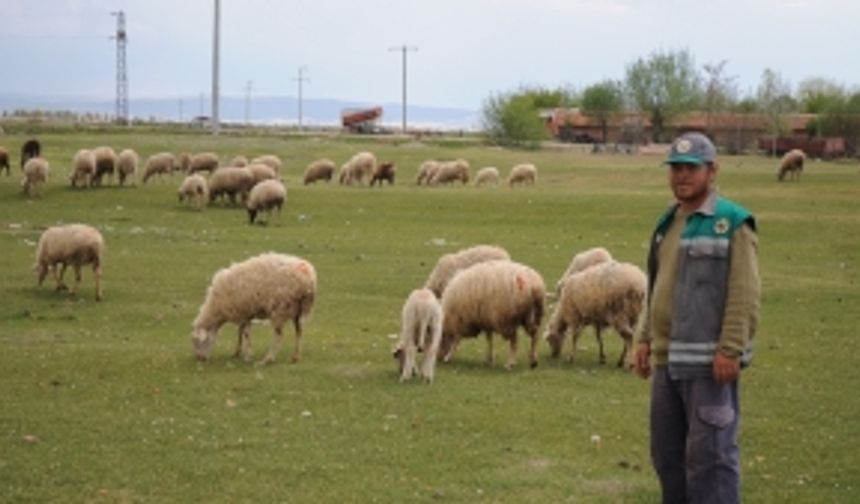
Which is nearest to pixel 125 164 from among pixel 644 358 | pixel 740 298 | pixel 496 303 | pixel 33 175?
pixel 33 175

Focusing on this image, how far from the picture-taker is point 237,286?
15.5 meters

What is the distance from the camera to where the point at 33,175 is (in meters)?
38.8

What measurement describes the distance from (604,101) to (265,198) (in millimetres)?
88504

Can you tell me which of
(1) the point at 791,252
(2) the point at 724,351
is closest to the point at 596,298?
(2) the point at 724,351

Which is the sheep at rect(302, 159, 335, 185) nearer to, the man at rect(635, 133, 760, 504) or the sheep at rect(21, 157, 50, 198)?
the sheep at rect(21, 157, 50, 198)

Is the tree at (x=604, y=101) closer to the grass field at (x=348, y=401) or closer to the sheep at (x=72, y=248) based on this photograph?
the grass field at (x=348, y=401)

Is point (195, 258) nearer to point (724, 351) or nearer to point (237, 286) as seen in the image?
point (237, 286)

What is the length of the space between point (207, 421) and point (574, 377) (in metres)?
5.18

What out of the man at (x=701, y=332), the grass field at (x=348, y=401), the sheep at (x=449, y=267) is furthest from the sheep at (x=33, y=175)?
the man at (x=701, y=332)

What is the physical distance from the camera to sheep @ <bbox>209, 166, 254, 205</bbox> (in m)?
39.9

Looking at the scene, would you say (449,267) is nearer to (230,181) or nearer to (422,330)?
(422,330)

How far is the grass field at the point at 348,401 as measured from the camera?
393 inches

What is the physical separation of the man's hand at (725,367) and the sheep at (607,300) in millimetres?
8413

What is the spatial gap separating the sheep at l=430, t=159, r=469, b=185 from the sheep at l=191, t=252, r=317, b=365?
39.6 m
